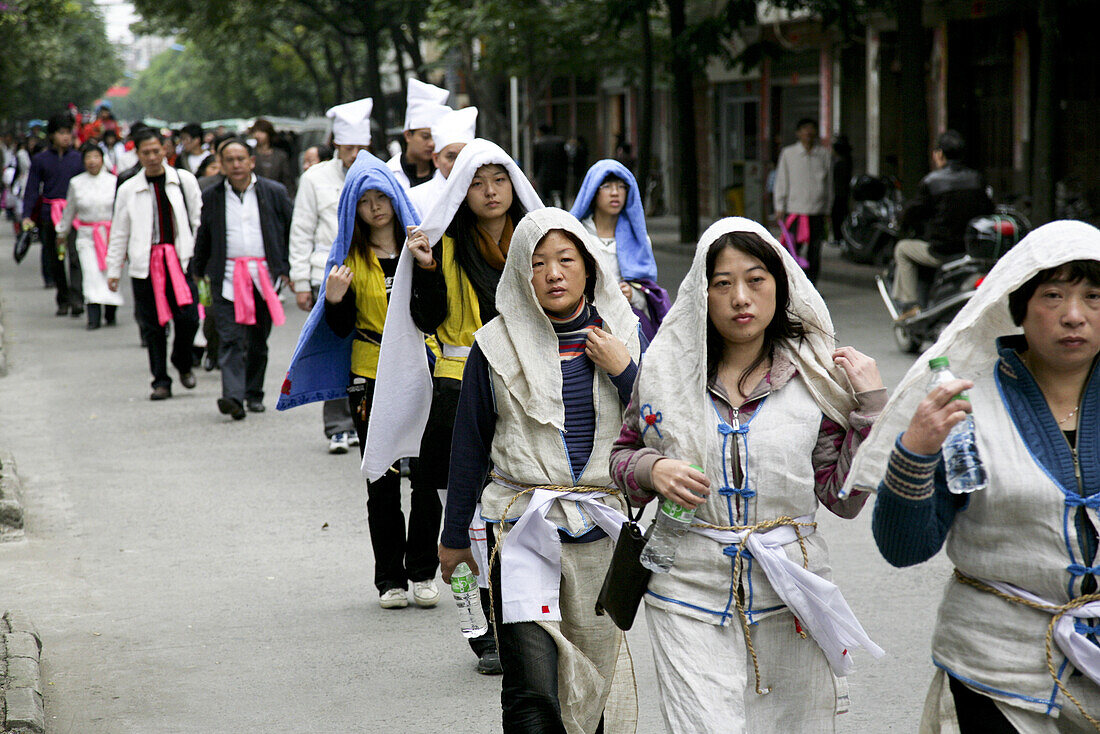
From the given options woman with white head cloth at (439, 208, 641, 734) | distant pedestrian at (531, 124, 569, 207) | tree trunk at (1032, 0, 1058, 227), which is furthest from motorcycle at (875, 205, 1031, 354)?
distant pedestrian at (531, 124, 569, 207)

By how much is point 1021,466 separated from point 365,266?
3437mm

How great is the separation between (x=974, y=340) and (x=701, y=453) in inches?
25.6

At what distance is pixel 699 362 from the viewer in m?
3.16

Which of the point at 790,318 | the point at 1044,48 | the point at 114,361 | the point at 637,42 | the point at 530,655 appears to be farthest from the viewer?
the point at 637,42

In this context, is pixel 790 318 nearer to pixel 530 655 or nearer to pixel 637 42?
pixel 530 655

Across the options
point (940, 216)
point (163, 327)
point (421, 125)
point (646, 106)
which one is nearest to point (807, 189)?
point (940, 216)

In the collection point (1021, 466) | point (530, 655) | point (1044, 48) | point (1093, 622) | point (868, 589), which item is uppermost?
point (1044, 48)

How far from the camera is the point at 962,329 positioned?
2734 mm

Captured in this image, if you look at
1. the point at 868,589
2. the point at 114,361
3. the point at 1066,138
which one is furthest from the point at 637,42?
the point at 868,589

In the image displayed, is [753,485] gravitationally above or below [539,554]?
above

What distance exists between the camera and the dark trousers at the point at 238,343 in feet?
32.8

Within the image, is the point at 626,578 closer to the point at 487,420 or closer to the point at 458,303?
the point at 487,420

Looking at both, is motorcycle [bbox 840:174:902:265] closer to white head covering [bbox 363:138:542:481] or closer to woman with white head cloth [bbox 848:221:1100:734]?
white head covering [bbox 363:138:542:481]

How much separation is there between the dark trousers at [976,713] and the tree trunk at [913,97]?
44.5 feet
